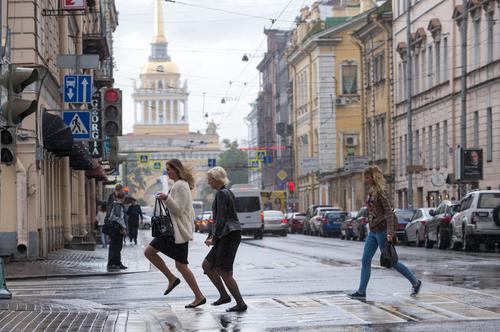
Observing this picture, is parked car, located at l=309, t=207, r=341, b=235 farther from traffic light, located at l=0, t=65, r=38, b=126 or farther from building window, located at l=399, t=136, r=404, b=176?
traffic light, located at l=0, t=65, r=38, b=126

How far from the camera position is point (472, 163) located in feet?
157

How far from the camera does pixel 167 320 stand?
46.9 ft

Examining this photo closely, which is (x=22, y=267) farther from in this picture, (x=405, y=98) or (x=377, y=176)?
(x=405, y=98)

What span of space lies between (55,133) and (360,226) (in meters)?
22.8

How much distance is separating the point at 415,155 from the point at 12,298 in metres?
49.6

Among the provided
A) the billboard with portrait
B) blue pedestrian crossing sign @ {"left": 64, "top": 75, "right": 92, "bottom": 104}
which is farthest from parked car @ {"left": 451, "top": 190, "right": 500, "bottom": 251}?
the billboard with portrait

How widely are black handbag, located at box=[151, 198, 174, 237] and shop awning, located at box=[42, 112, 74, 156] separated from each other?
17.5 meters

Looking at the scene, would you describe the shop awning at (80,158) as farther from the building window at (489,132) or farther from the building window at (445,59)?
the building window at (445,59)

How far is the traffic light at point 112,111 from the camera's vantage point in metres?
26.8

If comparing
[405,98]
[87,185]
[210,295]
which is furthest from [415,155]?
[210,295]

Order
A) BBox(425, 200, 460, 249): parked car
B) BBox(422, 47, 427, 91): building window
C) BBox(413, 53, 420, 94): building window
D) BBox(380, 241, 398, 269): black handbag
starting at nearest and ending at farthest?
BBox(380, 241, 398, 269): black handbag, BBox(425, 200, 460, 249): parked car, BBox(422, 47, 427, 91): building window, BBox(413, 53, 420, 94): building window

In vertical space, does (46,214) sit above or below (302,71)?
below

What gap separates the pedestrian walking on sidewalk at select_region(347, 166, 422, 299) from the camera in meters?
16.7

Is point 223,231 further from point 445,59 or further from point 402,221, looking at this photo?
point 445,59
